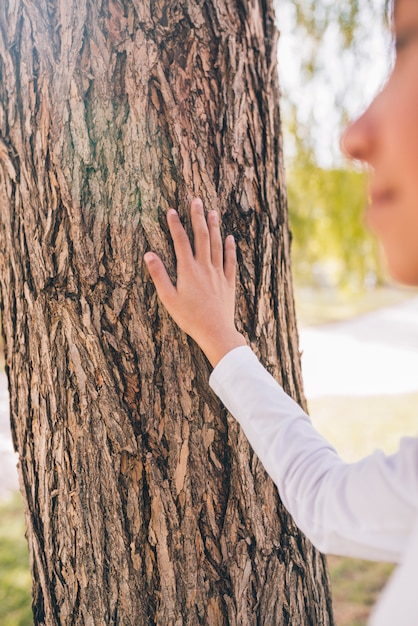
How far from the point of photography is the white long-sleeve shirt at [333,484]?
3.00ft

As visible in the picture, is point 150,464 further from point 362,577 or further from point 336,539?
point 362,577

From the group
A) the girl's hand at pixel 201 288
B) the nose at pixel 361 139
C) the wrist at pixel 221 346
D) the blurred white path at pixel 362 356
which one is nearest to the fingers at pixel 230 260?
the girl's hand at pixel 201 288

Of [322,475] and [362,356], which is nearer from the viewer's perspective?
[322,475]

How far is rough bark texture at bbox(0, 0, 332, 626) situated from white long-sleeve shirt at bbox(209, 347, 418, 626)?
0.71 ft

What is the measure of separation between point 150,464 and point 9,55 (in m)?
1.03

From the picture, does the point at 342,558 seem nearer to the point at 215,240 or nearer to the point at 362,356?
the point at 215,240

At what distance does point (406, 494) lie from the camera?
100 centimetres

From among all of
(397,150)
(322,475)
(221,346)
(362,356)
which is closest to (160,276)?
(221,346)

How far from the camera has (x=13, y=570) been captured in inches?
168

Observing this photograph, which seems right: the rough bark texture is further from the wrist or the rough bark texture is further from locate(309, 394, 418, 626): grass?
locate(309, 394, 418, 626): grass

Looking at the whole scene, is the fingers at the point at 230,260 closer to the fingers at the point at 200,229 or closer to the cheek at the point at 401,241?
the fingers at the point at 200,229

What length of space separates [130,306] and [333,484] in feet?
2.07

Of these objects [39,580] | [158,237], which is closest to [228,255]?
[158,237]

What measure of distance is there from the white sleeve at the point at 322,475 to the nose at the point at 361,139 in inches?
18.6
